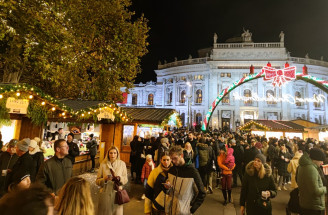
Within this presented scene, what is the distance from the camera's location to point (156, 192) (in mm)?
3025

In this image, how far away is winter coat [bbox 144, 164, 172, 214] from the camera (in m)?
2.93

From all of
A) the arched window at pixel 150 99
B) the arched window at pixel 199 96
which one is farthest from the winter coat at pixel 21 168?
the arched window at pixel 150 99

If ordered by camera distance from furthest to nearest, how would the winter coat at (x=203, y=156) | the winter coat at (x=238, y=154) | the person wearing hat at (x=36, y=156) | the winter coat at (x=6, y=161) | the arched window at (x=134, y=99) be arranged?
the arched window at (x=134, y=99) → the winter coat at (x=238, y=154) → the winter coat at (x=203, y=156) → the winter coat at (x=6, y=161) → the person wearing hat at (x=36, y=156)

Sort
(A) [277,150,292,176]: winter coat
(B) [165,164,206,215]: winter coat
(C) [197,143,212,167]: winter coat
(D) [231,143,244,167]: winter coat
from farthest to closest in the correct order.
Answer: (D) [231,143,244,167]: winter coat < (A) [277,150,292,176]: winter coat < (C) [197,143,212,167]: winter coat < (B) [165,164,206,215]: winter coat

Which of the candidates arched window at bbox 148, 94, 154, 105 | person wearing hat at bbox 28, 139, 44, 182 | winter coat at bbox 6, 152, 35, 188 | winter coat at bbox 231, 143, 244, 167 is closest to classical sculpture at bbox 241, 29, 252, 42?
arched window at bbox 148, 94, 154, 105

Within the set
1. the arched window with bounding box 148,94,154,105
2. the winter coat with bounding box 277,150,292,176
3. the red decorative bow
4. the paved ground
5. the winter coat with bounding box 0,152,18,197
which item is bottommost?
the paved ground

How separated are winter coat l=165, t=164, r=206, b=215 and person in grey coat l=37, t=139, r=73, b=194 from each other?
74.2 inches

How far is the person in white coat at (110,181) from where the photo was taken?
3.40 meters

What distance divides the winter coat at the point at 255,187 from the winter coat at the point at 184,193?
50.3 inches

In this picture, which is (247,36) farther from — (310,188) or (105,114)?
(310,188)

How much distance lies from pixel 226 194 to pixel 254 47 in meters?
36.7

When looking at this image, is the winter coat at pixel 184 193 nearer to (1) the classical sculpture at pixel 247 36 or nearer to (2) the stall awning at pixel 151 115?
(2) the stall awning at pixel 151 115

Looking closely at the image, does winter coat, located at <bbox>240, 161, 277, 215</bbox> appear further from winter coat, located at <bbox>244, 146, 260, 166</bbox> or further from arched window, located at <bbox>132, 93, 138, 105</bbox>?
arched window, located at <bbox>132, 93, 138, 105</bbox>

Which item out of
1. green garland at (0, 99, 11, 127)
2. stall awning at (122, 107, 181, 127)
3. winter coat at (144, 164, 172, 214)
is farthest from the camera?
stall awning at (122, 107, 181, 127)
